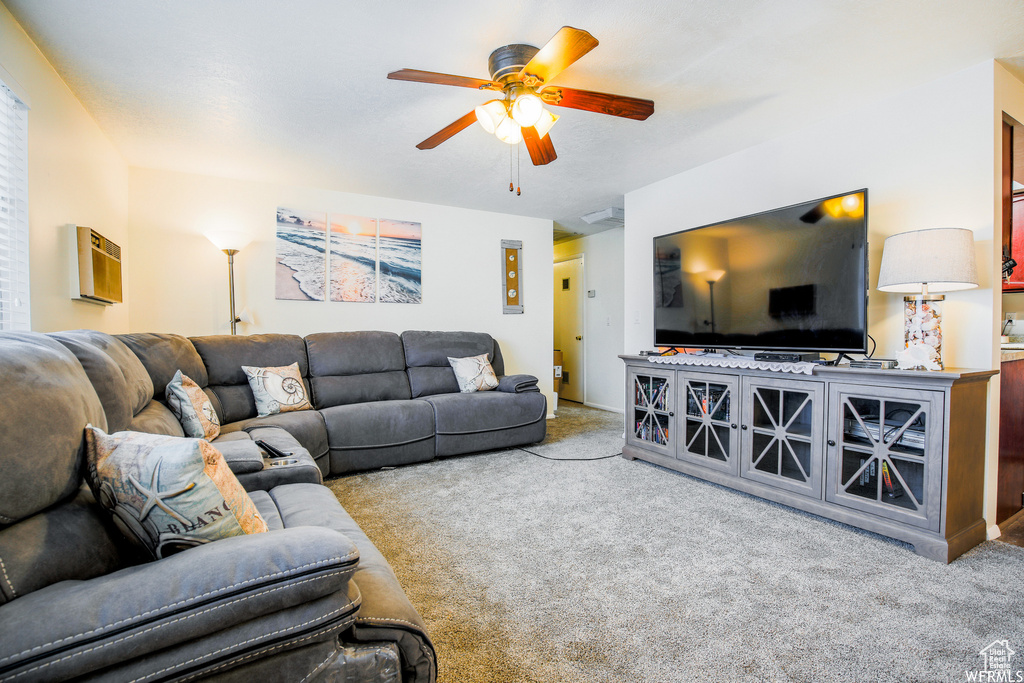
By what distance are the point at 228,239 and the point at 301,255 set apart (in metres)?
0.59

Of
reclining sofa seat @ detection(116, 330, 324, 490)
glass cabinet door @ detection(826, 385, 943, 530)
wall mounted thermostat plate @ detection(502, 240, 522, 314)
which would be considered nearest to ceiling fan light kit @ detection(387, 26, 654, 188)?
reclining sofa seat @ detection(116, 330, 324, 490)

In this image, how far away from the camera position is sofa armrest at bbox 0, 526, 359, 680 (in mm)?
661

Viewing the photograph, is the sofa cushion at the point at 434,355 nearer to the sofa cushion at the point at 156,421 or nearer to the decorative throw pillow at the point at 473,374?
the decorative throw pillow at the point at 473,374

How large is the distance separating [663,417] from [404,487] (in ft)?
6.06

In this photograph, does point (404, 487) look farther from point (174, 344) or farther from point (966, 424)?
point (966, 424)

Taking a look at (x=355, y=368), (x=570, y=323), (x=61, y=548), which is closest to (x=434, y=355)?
(x=355, y=368)

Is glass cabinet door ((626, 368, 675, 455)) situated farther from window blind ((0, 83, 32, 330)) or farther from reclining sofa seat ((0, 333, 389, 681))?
window blind ((0, 83, 32, 330))

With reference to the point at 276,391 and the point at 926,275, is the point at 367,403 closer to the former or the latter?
the point at 276,391

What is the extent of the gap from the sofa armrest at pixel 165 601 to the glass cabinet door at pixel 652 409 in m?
2.67

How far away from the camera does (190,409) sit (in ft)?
7.50

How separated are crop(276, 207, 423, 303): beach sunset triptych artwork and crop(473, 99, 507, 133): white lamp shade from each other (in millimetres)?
2527

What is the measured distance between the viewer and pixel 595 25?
6.24 feet

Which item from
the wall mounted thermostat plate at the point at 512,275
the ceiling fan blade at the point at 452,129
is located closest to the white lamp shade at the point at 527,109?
the ceiling fan blade at the point at 452,129

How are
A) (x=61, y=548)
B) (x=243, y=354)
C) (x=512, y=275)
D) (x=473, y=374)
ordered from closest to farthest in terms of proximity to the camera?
(x=61, y=548) < (x=243, y=354) < (x=473, y=374) < (x=512, y=275)
